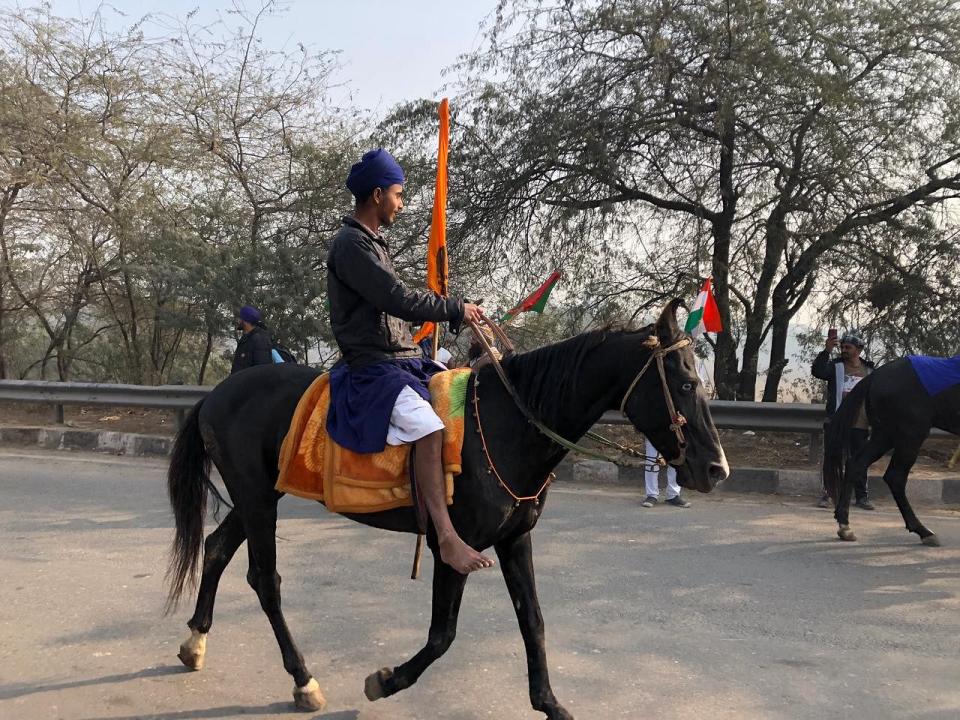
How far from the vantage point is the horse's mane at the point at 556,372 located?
338 centimetres

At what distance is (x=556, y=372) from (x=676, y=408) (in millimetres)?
525

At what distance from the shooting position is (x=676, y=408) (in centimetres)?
321

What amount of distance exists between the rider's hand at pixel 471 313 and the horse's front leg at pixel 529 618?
3.16 feet

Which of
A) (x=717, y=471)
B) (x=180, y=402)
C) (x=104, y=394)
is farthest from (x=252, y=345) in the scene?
(x=717, y=471)

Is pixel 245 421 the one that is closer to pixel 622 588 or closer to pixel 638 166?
pixel 622 588

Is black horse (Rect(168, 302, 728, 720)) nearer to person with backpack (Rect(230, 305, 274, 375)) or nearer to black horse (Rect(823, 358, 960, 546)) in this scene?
black horse (Rect(823, 358, 960, 546))

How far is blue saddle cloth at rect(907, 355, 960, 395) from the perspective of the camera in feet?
22.9

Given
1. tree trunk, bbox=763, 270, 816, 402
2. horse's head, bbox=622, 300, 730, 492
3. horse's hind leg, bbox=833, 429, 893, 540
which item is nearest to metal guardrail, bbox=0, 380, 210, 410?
horse's hind leg, bbox=833, 429, 893, 540

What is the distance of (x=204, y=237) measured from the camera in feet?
43.8

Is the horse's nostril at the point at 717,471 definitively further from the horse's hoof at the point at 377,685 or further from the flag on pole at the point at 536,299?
the horse's hoof at the point at 377,685

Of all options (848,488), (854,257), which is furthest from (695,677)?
(854,257)

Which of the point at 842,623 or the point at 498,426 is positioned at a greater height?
the point at 498,426

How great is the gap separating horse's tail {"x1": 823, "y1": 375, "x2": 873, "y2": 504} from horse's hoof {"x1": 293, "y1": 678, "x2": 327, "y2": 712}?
5235mm

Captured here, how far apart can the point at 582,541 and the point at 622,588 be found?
121 centimetres
